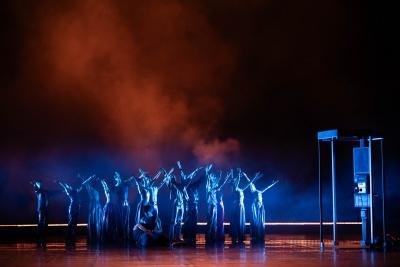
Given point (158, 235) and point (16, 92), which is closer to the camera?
point (158, 235)

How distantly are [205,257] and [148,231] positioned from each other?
353cm

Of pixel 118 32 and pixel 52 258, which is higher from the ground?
pixel 118 32

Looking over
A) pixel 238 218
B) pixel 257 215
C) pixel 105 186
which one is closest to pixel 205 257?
pixel 238 218

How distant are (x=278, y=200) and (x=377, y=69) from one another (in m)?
5.61

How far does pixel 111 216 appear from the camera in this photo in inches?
659

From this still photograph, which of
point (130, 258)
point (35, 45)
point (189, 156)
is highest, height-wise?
point (35, 45)

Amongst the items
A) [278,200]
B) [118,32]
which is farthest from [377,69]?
[118,32]

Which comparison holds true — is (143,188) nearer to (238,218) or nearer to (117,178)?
(117,178)

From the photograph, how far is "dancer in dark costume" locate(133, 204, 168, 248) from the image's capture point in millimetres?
14789

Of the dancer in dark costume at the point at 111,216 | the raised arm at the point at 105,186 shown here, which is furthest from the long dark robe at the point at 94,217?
the raised arm at the point at 105,186

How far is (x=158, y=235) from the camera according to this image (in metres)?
14.8

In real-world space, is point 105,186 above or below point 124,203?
above

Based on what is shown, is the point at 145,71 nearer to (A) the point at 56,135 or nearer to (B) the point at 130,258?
(A) the point at 56,135

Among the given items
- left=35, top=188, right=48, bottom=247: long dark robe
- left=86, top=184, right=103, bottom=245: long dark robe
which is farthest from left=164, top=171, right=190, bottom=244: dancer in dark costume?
left=35, top=188, right=48, bottom=247: long dark robe
